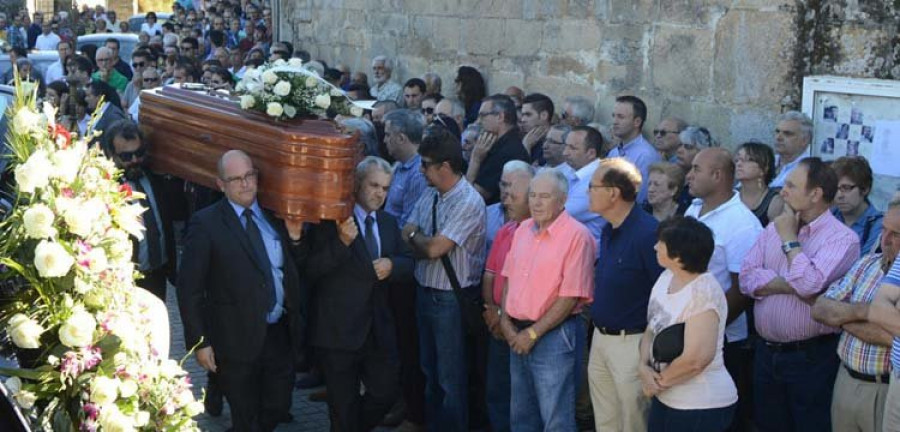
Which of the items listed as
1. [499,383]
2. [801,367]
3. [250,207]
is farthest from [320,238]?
[801,367]

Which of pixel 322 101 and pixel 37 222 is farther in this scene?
pixel 322 101

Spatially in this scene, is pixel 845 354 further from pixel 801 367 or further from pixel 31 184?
pixel 31 184

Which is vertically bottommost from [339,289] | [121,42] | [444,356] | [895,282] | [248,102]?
[444,356]

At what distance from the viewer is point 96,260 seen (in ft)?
15.5

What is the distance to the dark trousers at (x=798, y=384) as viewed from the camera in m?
6.01

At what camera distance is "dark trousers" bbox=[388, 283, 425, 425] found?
301 inches

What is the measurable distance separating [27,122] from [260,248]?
6.09 feet

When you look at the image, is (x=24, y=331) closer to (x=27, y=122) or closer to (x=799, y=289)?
(x=27, y=122)

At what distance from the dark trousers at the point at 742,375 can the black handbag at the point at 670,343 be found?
1.05 metres

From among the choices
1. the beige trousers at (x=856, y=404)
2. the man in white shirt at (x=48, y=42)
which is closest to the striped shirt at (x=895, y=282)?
the beige trousers at (x=856, y=404)

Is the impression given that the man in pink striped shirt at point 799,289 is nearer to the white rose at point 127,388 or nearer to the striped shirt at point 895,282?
the striped shirt at point 895,282

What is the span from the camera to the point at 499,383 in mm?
7031

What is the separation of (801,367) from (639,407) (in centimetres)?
81

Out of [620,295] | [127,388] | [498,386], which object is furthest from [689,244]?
[127,388]
